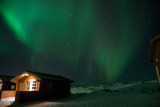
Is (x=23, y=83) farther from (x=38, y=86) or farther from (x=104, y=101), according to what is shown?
(x=104, y=101)

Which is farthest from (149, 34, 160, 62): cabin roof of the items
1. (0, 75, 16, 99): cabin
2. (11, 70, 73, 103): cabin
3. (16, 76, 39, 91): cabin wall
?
(0, 75, 16, 99): cabin

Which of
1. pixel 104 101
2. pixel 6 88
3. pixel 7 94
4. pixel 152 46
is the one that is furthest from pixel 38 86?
pixel 152 46

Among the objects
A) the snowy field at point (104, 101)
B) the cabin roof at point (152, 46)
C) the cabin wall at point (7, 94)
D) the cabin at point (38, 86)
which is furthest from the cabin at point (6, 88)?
the cabin roof at point (152, 46)

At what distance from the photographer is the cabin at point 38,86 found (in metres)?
18.5

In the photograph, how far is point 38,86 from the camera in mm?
21000

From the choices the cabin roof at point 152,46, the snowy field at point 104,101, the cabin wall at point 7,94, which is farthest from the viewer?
the cabin wall at point 7,94

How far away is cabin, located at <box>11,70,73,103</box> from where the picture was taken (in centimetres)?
1855

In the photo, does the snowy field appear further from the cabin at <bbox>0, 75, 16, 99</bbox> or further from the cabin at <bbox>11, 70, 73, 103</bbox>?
the cabin at <bbox>0, 75, 16, 99</bbox>

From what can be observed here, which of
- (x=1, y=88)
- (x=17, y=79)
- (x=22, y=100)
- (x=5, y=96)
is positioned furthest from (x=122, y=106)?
(x=1, y=88)

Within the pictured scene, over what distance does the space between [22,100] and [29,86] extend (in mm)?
5863

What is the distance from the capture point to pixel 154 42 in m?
10.5

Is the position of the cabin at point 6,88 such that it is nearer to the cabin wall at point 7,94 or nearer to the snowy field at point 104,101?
the cabin wall at point 7,94

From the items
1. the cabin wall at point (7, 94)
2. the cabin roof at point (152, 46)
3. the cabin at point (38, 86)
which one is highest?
the cabin roof at point (152, 46)

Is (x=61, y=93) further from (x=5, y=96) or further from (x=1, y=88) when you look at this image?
(x=1, y=88)
